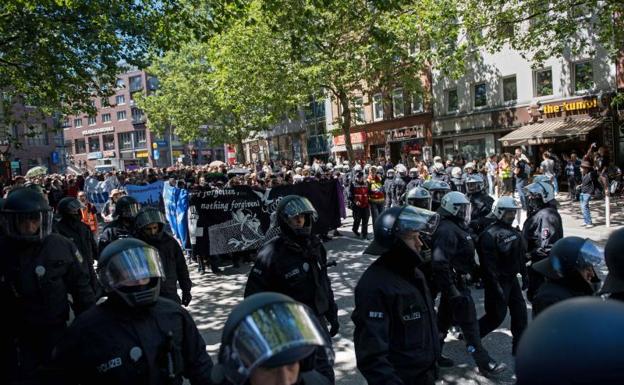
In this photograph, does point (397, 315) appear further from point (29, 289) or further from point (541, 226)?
point (541, 226)

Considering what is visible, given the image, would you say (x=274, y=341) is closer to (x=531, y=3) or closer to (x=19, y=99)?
(x=531, y=3)

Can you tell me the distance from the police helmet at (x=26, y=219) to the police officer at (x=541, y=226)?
4797 mm

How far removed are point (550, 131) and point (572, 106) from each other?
1.48 metres

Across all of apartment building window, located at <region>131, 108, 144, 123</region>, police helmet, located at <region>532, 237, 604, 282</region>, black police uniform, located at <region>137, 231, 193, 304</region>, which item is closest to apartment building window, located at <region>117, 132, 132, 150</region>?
apartment building window, located at <region>131, 108, 144, 123</region>

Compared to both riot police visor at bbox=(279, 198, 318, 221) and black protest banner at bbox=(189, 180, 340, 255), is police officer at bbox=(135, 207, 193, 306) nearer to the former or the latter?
riot police visor at bbox=(279, 198, 318, 221)

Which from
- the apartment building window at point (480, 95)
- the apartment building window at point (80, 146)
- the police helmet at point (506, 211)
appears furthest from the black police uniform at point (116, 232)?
the apartment building window at point (80, 146)

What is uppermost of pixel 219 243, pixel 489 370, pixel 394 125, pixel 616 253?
pixel 394 125

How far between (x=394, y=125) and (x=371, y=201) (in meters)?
Result: 20.9

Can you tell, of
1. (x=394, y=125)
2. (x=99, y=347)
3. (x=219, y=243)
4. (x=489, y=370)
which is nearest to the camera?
(x=99, y=347)

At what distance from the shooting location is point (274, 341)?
1.80 meters

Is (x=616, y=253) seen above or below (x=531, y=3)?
below

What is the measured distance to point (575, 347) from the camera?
1.21 m

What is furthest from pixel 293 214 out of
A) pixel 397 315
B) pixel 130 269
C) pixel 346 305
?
pixel 346 305

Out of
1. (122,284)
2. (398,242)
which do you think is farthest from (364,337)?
(122,284)
